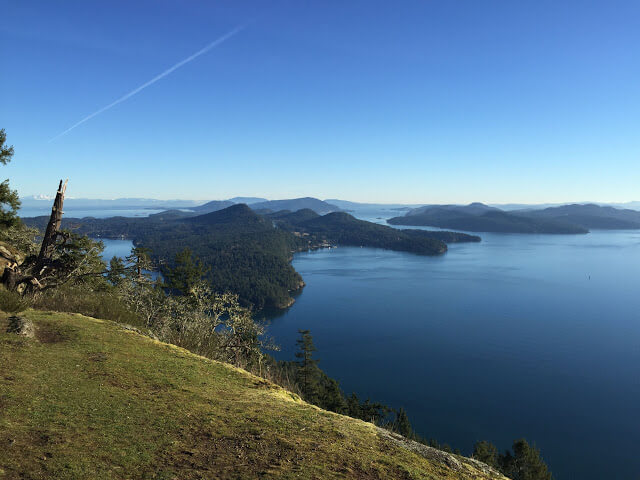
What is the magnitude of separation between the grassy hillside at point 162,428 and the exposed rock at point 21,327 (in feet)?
0.92

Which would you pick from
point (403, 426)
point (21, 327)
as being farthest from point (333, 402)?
point (21, 327)

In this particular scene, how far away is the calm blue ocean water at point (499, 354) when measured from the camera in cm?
4988

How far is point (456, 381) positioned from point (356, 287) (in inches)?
2644

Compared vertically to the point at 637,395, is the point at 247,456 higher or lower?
higher

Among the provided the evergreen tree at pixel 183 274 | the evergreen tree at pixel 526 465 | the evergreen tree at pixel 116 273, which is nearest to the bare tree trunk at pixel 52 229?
the evergreen tree at pixel 116 273

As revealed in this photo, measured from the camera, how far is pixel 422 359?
234 ft

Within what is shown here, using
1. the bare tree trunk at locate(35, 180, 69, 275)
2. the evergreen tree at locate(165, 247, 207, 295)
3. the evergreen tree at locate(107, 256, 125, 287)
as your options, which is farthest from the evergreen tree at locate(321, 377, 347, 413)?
the bare tree trunk at locate(35, 180, 69, 275)

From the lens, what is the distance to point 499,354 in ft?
237

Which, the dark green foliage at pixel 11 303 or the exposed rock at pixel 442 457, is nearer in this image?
the exposed rock at pixel 442 457

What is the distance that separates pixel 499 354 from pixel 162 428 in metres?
79.4

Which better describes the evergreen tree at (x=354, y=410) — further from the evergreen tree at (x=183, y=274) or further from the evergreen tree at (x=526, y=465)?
the evergreen tree at (x=183, y=274)

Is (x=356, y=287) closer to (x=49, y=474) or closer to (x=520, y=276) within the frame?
(x=520, y=276)

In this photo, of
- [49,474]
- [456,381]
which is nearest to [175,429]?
[49,474]

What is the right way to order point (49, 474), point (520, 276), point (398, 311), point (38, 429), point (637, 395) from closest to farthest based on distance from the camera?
point (49, 474) → point (38, 429) → point (637, 395) → point (398, 311) → point (520, 276)
